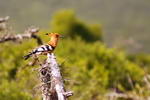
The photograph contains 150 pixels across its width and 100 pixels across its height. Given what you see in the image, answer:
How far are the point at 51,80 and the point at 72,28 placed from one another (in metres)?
34.6

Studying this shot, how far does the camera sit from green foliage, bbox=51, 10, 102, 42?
42.7m

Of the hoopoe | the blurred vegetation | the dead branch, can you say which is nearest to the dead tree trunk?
the hoopoe

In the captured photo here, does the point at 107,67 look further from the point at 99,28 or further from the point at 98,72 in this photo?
the point at 99,28

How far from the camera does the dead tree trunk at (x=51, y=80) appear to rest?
876 cm

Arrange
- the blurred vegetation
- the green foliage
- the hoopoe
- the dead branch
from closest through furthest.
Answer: the hoopoe
the dead branch
the blurred vegetation
the green foliage

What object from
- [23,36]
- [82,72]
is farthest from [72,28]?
[23,36]

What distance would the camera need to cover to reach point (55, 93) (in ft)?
29.6

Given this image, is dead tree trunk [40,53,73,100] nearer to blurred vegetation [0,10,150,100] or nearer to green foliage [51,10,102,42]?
blurred vegetation [0,10,150,100]

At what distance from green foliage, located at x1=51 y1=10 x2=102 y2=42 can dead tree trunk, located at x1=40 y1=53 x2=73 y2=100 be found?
32430mm

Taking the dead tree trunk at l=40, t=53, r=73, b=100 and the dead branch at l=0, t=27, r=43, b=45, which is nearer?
the dead tree trunk at l=40, t=53, r=73, b=100

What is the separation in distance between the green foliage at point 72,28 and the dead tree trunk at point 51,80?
106ft

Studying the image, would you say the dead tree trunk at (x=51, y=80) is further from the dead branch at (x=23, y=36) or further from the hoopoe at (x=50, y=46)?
the dead branch at (x=23, y=36)

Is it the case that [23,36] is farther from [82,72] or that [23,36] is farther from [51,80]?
[82,72]

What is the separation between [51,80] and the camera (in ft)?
29.4
